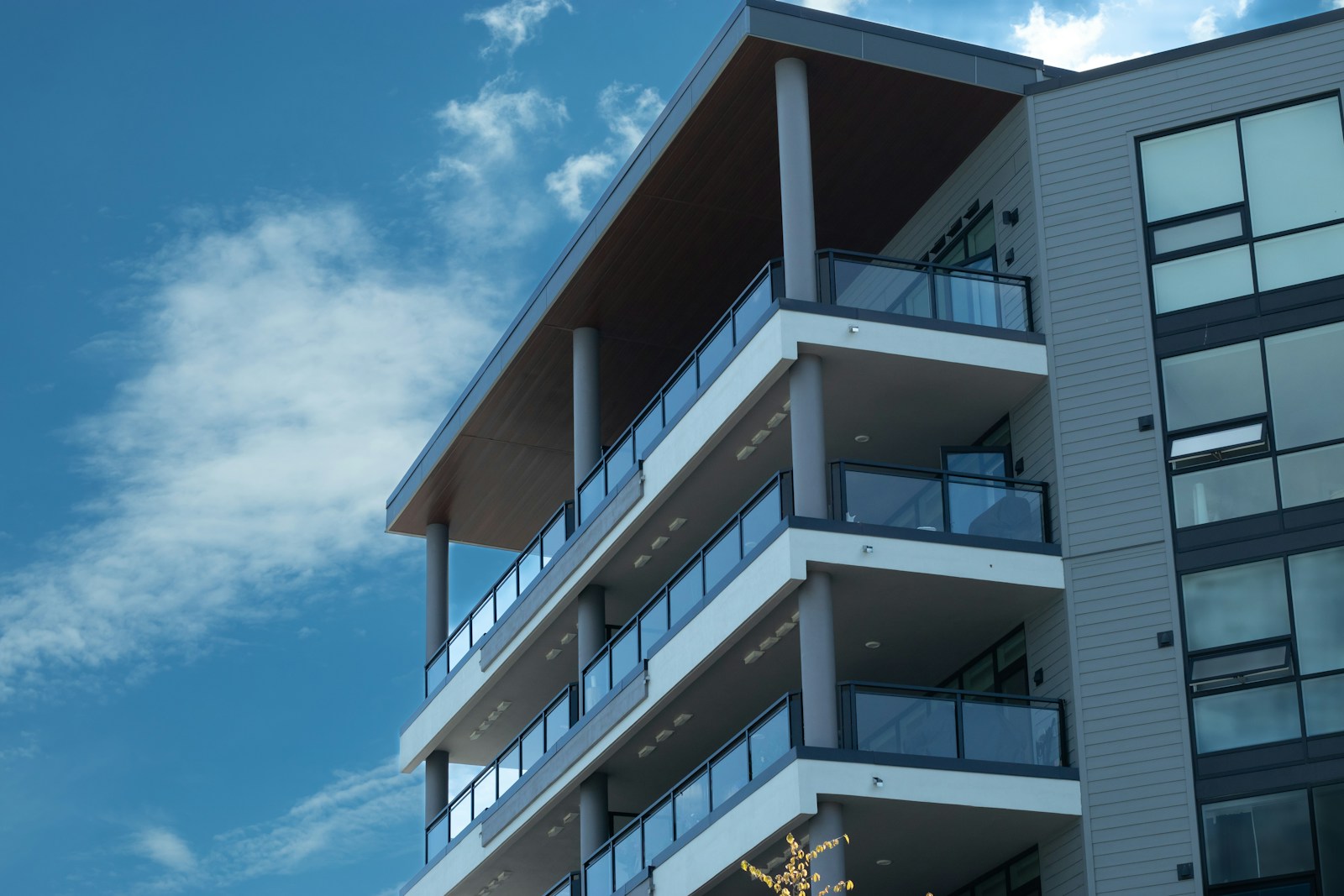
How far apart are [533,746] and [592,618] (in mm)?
3027

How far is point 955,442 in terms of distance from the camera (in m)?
33.3

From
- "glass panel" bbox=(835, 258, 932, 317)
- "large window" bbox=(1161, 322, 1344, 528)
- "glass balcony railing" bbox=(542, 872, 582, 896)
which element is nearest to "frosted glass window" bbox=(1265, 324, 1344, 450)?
"large window" bbox=(1161, 322, 1344, 528)

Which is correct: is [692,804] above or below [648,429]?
below

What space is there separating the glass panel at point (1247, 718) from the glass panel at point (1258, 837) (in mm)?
813

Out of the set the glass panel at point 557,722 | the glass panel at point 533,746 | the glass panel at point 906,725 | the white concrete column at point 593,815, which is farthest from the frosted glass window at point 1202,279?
the glass panel at point 533,746

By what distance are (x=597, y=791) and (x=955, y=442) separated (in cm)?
936

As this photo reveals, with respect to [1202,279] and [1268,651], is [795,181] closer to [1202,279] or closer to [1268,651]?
[1202,279]

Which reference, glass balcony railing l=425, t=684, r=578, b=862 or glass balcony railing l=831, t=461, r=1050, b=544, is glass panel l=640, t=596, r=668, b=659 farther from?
glass balcony railing l=831, t=461, r=1050, b=544

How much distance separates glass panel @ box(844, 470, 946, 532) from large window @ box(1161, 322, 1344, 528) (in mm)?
3434

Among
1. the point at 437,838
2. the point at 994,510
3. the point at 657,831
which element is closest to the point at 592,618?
the point at 657,831

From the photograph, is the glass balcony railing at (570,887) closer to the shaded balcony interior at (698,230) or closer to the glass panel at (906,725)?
the glass panel at (906,725)

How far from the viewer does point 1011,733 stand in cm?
2875

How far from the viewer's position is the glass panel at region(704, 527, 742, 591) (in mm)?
31656

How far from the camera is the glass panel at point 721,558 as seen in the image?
3166 centimetres
